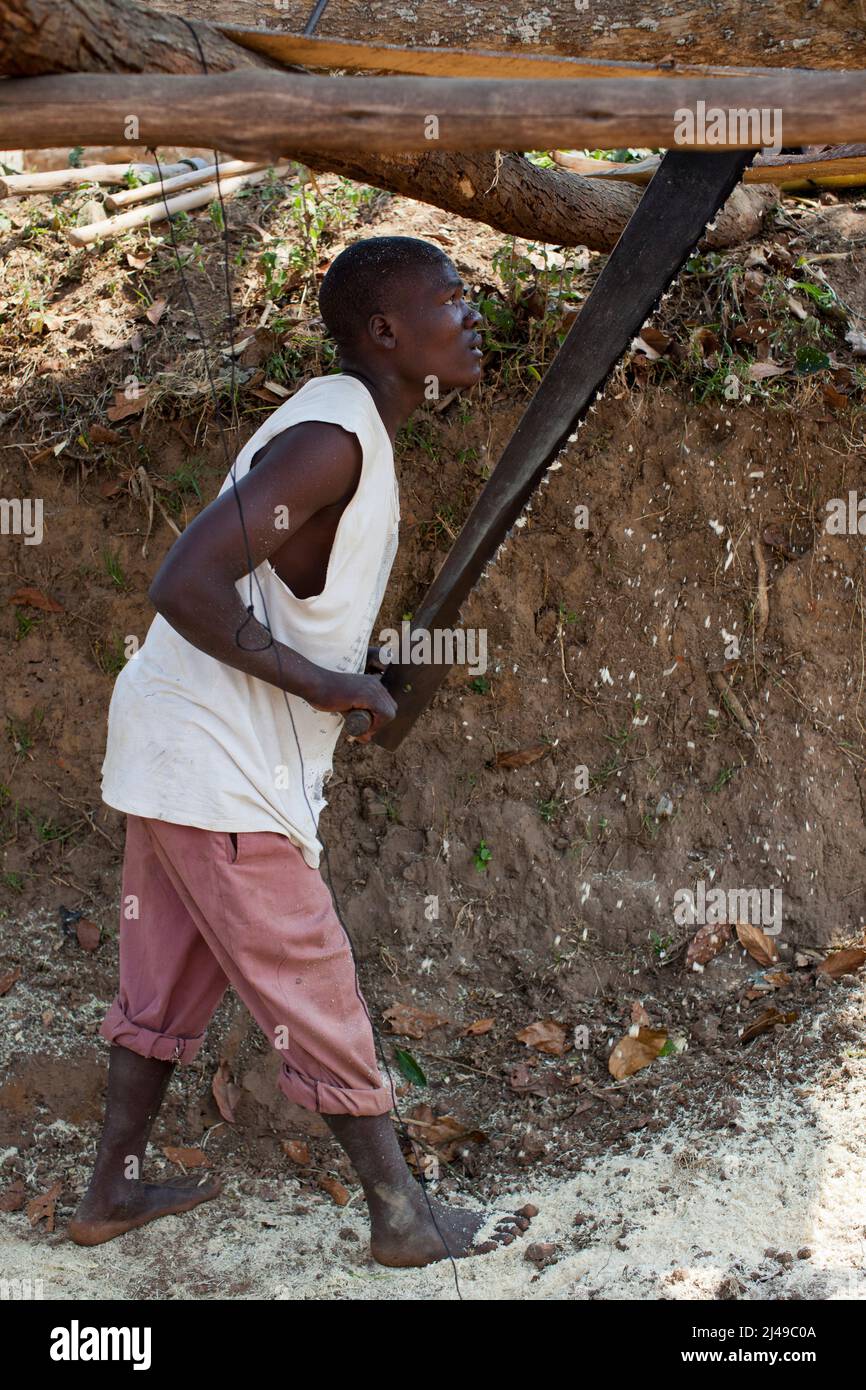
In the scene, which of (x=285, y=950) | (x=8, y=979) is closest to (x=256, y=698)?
(x=285, y=950)

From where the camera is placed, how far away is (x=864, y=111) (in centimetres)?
212

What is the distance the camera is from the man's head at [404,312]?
9.18 ft

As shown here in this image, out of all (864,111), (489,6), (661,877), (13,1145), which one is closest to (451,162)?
(489,6)

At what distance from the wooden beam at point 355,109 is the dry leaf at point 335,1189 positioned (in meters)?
2.52

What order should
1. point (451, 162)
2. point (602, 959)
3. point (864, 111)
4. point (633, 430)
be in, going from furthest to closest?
point (633, 430)
point (602, 959)
point (451, 162)
point (864, 111)

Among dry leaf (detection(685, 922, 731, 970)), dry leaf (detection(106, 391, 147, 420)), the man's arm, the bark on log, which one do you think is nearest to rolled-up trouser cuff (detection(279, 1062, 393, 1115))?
the man's arm

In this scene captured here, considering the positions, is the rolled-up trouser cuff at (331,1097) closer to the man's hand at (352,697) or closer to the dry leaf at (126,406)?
the man's hand at (352,697)

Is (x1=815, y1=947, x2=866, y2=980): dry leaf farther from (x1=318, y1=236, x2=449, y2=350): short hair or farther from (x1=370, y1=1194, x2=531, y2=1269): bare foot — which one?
(x1=318, y1=236, x2=449, y2=350): short hair

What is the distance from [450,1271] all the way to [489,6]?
9.90 feet

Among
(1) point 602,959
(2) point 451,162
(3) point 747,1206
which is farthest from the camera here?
(1) point 602,959

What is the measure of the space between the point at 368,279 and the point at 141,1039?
72.5 inches

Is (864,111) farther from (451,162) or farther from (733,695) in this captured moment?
(733,695)

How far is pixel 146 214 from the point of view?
487 centimetres

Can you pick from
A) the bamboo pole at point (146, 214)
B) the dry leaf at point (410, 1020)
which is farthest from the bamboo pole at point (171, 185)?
the dry leaf at point (410, 1020)
